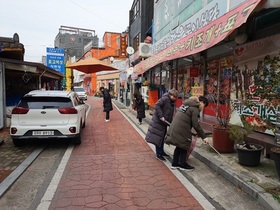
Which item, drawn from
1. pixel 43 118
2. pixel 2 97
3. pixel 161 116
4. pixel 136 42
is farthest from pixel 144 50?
pixel 161 116

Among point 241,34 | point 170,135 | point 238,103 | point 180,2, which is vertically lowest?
point 170,135

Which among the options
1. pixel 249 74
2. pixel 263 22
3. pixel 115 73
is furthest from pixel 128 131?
pixel 115 73

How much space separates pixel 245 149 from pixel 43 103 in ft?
17.0

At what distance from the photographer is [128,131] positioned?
9969 mm

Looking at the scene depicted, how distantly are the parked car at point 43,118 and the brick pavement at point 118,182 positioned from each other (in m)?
0.72

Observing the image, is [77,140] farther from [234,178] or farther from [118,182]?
[234,178]

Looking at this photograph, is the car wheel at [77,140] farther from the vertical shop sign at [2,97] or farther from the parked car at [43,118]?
the vertical shop sign at [2,97]

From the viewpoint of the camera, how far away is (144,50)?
719 inches

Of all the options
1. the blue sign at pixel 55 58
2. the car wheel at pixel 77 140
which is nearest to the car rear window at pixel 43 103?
the car wheel at pixel 77 140

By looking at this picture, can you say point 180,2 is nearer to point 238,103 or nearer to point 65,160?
point 238,103

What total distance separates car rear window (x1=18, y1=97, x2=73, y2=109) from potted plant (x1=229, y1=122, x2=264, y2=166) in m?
4.47

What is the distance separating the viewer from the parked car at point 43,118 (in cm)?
675

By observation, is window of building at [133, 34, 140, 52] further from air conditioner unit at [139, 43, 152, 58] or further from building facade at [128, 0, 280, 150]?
building facade at [128, 0, 280, 150]

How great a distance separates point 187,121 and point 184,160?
92 centimetres
